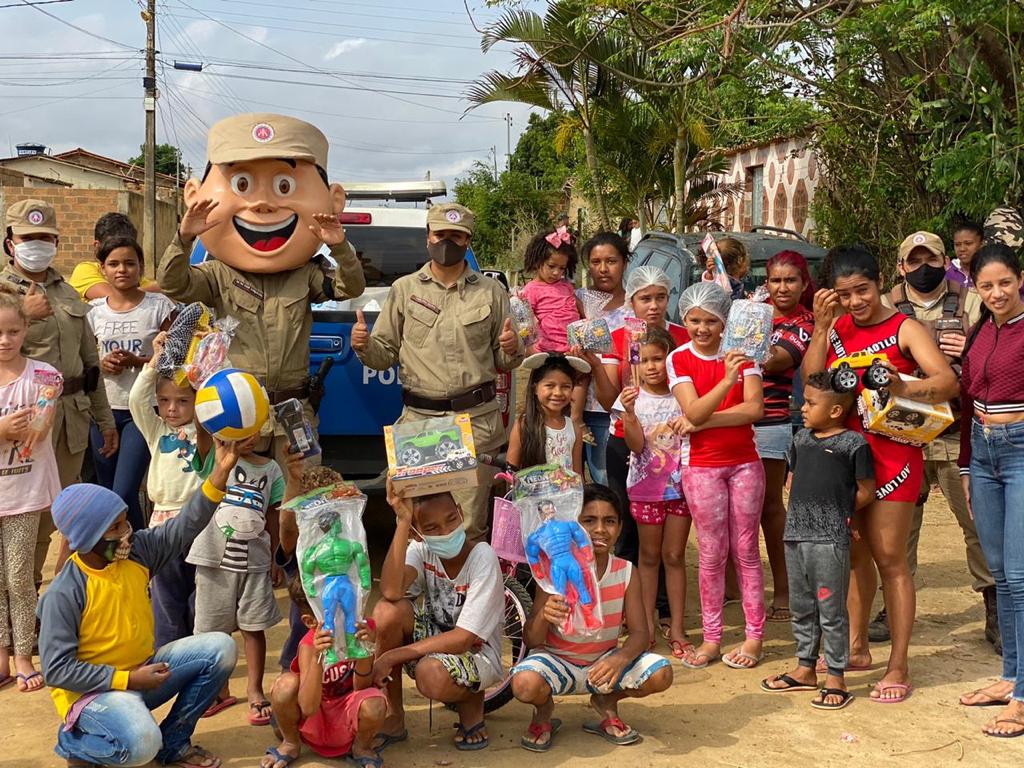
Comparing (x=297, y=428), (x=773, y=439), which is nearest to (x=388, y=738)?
(x=297, y=428)

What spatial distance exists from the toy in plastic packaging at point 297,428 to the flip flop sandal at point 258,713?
3.39 feet

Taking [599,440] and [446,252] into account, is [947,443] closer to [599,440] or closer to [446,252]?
[599,440]

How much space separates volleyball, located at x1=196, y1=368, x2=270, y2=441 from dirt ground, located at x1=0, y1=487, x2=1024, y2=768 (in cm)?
124

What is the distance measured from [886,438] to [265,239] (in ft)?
9.80

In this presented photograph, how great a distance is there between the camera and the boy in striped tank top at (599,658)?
4.19m

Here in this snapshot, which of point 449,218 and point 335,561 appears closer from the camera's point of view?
point 335,561

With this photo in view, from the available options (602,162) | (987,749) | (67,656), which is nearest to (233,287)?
(67,656)

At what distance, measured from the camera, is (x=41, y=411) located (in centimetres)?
482

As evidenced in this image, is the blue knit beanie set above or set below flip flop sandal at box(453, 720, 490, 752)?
above

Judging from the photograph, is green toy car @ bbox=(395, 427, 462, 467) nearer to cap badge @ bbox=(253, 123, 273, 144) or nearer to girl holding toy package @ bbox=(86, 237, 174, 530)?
cap badge @ bbox=(253, 123, 273, 144)

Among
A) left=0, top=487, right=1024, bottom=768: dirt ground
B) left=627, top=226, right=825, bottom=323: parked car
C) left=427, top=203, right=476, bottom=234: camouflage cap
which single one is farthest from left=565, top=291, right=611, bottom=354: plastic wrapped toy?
left=627, top=226, right=825, bottom=323: parked car

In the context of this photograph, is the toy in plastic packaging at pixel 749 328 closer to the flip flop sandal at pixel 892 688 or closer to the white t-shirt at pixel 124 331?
the flip flop sandal at pixel 892 688

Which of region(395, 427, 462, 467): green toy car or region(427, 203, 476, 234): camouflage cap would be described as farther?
region(427, 203, 476, 234): camouflage cap

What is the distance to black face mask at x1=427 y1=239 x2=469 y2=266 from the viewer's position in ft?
17.7
